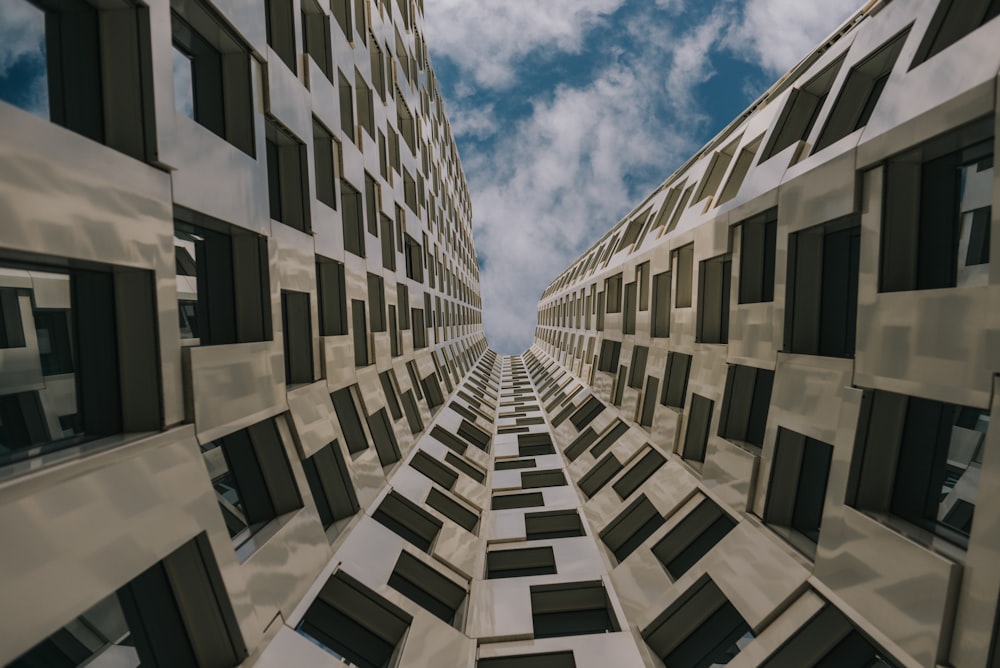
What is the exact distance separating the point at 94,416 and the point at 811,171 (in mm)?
12842

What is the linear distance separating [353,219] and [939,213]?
48.2ft

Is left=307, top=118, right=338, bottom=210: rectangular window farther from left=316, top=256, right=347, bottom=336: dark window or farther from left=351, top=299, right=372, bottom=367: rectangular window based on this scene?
left=351, top=299, right=372, bottom=367: rectangular window

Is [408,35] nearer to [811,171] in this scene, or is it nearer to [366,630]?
[811,171]

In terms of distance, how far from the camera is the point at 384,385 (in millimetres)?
17969

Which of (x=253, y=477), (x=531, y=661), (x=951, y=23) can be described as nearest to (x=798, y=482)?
(x=531, y=661)

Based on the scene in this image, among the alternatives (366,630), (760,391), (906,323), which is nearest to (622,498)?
(760,391)

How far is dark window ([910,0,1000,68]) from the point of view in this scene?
6.76 metres

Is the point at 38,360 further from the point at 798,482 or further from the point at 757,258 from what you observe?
the point at 757,258

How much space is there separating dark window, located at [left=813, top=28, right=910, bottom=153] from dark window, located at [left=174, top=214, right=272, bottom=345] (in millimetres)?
11858

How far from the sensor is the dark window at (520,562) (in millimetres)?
16062

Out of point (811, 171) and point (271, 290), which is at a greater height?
point (811, 171)

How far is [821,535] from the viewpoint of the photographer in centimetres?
835

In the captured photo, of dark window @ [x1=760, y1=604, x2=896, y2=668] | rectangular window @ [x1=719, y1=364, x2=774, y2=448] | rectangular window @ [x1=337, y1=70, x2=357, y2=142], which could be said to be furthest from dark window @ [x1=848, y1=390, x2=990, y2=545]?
rectangular window @ [x1=337, y1=70, x2=357, y2=142]

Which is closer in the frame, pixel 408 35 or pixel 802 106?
pixel 802 106
